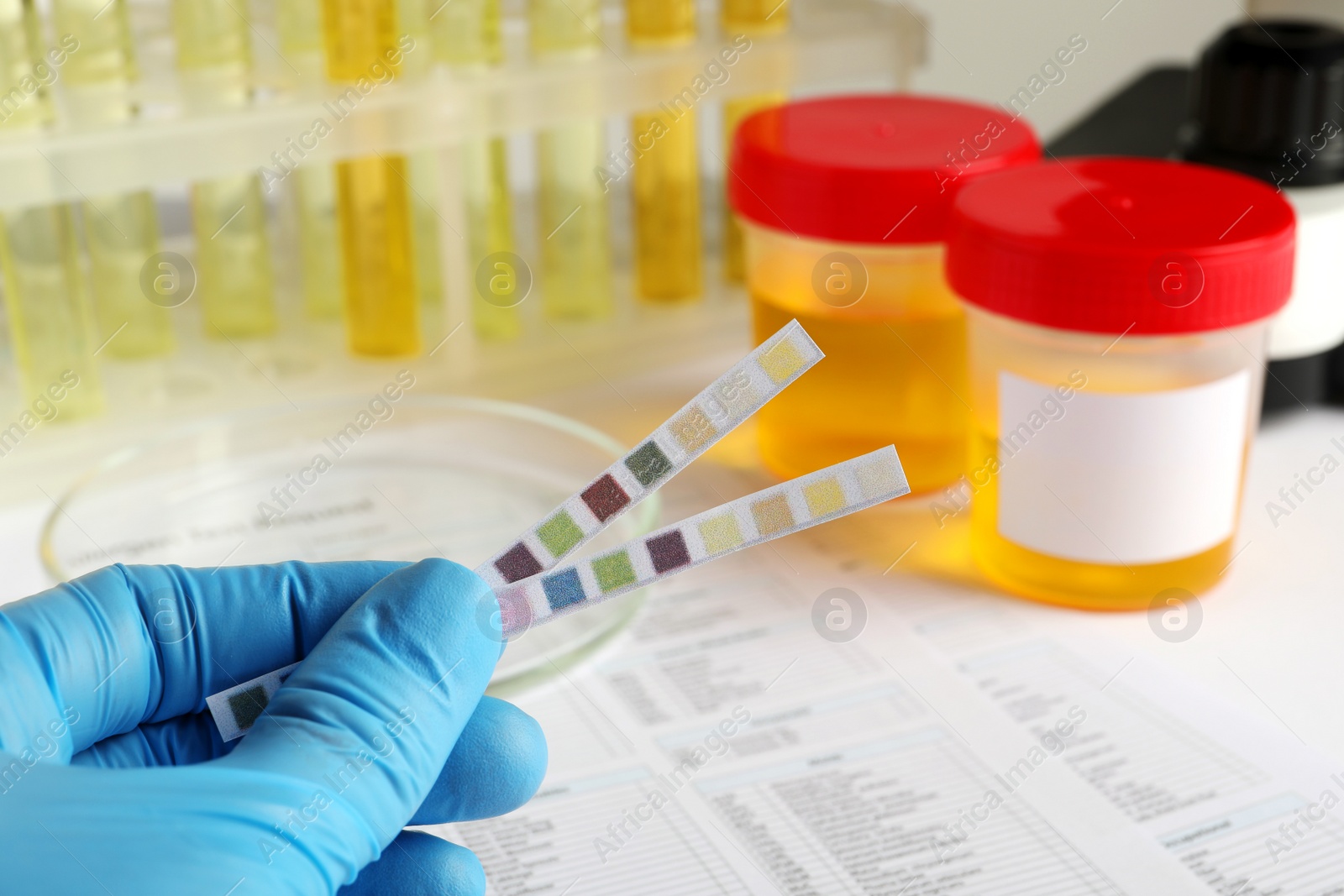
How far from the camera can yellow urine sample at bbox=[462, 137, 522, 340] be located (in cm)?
91

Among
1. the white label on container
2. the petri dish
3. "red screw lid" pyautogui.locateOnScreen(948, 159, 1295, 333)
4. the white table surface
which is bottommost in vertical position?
the white table surface

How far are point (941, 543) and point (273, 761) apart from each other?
0.47 m

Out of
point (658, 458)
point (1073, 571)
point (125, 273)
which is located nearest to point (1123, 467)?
point (1073, 571)

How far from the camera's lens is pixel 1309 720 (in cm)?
63

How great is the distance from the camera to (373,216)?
88cm

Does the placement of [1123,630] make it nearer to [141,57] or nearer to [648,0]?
[648,0]

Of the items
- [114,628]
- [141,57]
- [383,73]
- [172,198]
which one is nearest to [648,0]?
[383,73]

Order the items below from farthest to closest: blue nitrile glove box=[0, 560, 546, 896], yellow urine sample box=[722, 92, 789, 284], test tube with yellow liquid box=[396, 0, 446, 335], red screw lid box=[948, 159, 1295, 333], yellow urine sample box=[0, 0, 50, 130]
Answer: yellow urine sample box=[722, 92, 789, 284] < test tube with yellow liquid box=[396, 0, 446, 335] < yellow urine sample box=[0, 0, 50, 130] < red screw lid box=[948, 159, 1295, 333] < blue nitrile glove box=[0, 560, 546, 896]

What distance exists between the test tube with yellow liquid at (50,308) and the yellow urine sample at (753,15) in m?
0.43

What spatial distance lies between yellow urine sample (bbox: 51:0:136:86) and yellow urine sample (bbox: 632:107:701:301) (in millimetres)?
334

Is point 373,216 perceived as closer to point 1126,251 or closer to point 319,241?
point 319,241

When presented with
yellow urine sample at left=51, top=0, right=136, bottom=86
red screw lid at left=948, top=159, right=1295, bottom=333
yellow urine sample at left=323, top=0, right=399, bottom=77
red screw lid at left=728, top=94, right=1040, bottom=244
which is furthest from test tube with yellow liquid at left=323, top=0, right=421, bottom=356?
red screw lid at left=948, top=159, right=1295, bottom=333

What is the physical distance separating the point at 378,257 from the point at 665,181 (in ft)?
0.69

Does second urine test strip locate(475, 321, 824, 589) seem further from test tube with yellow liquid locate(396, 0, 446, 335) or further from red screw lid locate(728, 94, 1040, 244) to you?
test tube with yellow liquid locate(396, 0, 446, 335)
